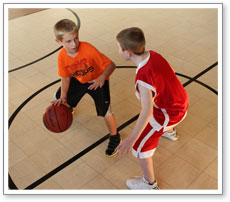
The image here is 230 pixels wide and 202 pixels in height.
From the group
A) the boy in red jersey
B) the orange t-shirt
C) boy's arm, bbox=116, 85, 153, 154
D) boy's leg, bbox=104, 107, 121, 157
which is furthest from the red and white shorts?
the orange t-shirt

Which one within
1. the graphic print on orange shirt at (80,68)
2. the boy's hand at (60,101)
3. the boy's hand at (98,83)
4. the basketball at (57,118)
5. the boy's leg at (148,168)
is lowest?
the boy's leg at (148,168)

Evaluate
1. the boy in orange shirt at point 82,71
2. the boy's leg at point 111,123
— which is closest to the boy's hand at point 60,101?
the boy in orange shirt at point 82,71

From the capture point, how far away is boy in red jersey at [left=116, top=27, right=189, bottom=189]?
161cm

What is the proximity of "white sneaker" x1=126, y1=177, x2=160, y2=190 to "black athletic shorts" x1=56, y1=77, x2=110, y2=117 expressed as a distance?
20.3 inches

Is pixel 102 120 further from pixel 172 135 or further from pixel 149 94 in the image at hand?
pixel 149 94

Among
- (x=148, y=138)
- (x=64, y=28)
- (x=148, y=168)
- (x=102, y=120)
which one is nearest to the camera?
(x=148, y=138)

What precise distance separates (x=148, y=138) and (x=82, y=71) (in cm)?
72

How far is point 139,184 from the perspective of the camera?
1999 mm

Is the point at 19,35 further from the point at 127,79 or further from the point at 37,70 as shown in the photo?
the point at 127,79

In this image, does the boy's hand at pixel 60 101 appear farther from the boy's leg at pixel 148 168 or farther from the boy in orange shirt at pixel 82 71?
the boy's leg at pixel 148 168

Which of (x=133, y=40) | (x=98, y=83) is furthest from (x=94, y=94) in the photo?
(x=133, y=40)

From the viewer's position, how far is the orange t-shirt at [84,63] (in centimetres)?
213

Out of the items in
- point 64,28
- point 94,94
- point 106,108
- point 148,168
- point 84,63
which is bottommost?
point 148,168

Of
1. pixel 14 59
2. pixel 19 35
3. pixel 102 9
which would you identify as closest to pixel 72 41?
pixel 14 59
